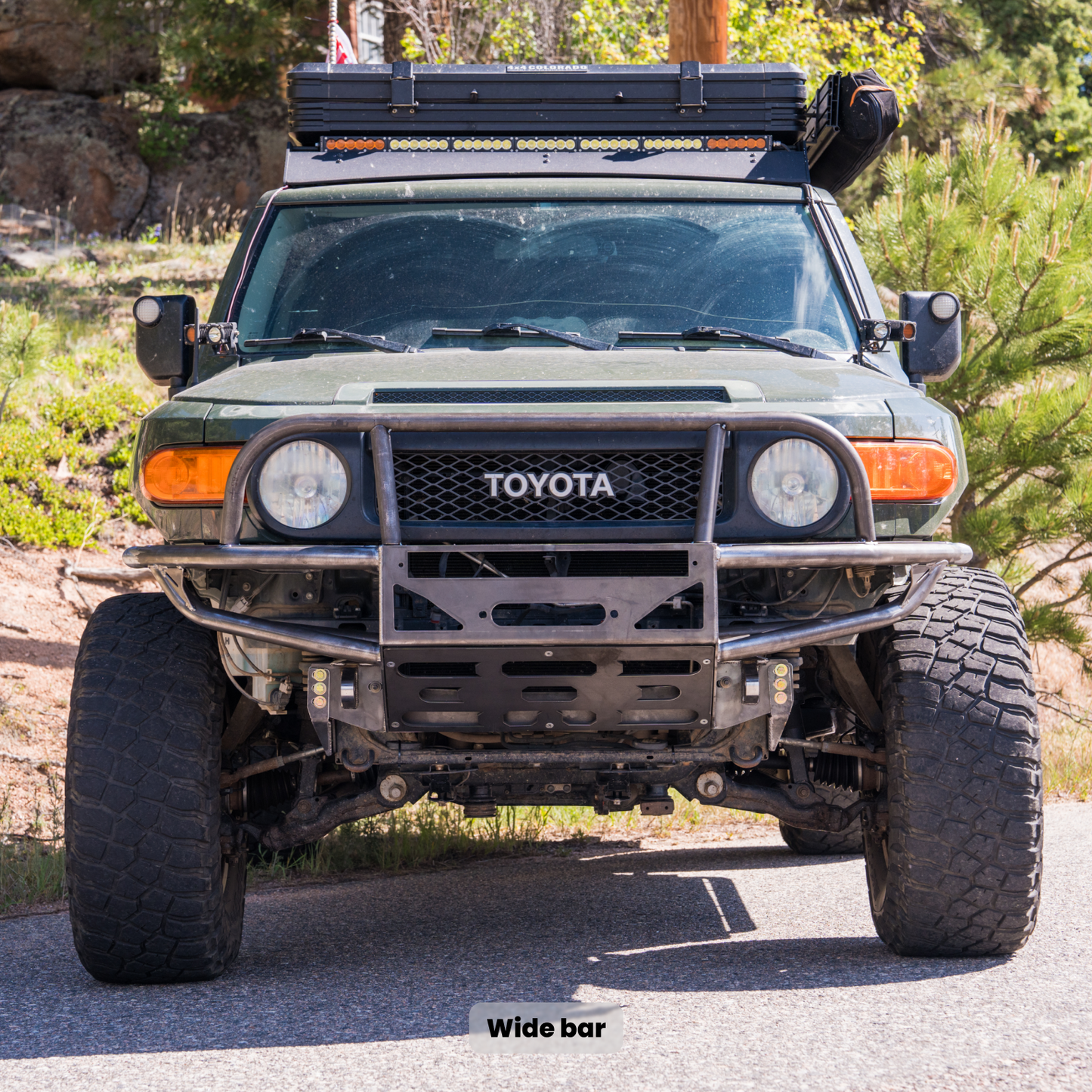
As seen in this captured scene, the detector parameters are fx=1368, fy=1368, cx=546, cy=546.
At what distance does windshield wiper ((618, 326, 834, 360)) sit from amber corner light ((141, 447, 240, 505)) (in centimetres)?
138

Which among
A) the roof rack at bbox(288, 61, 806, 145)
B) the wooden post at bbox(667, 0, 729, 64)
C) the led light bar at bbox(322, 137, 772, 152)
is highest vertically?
the wooden post at bbox(667, 0, 729, 64)

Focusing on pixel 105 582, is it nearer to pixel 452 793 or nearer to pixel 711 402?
pixel 452 793

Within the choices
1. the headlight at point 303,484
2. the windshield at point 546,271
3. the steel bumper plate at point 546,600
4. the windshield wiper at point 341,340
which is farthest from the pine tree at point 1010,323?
the headlight at point 303,484

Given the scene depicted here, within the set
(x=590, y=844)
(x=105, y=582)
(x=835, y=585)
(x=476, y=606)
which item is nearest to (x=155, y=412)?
(x=476, y=606)

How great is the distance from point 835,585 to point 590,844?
2888 millimetres

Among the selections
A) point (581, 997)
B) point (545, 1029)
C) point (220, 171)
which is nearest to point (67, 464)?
point (581, 997)

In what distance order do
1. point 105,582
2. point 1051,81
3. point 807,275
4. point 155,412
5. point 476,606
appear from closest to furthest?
point 476,606
point 155,412
point 807,275
point 105,582
point 1051,81

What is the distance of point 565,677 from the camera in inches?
130

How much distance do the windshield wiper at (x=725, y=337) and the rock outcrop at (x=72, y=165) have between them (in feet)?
49.2

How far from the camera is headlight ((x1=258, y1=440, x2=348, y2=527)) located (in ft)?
10.9

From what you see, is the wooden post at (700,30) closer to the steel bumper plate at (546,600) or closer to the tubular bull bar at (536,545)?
the tubular bull bar at (536,545)

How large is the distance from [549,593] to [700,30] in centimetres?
643

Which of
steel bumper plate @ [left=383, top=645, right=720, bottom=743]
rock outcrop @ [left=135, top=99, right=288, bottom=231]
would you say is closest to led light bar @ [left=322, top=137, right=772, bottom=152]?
steel bumper plate @ [left=383, top=645, right=720, bottom=743]

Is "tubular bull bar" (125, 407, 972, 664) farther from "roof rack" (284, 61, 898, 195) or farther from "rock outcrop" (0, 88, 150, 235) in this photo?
"rock outcrop" (0, 88, 150, 235)
